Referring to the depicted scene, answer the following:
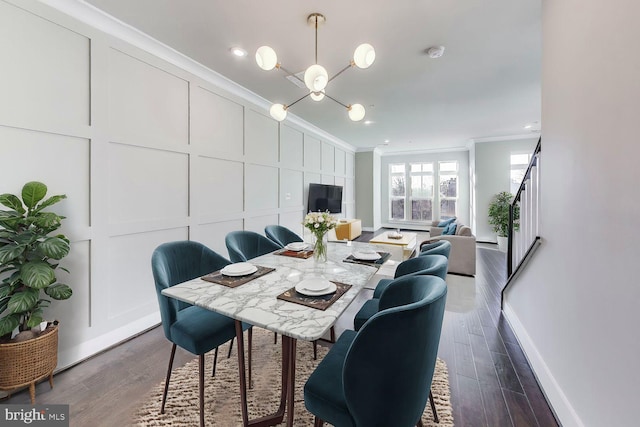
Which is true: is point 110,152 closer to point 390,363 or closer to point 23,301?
point 23,301

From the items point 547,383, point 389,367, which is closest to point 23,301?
point 389,367

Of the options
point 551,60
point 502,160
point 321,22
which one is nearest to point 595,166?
point 551,60

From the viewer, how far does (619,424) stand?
1069 millimetres

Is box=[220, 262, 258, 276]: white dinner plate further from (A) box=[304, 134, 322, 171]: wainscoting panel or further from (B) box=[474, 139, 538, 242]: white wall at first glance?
(B) box=[474, 139, 538, 242]: white wall

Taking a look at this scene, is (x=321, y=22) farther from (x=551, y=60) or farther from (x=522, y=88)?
(x=522, y=88)

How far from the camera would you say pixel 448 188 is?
8.78 meters

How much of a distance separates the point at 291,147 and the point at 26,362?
14.1ft

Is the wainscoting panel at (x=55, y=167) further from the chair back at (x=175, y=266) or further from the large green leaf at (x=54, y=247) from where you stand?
the chair back at (x=175, y=266)

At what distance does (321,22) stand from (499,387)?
3.19 metres

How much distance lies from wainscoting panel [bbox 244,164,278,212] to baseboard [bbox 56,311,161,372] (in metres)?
1.86

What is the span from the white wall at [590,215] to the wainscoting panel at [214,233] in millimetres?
3352

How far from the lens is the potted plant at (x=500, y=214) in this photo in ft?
21.0

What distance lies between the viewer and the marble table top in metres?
1.10

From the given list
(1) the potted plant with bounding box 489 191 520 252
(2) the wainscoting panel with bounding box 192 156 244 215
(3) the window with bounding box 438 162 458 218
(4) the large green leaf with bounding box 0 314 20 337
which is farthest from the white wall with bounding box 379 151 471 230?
(4) the large green leaf with bounding box 0 314 20 337
